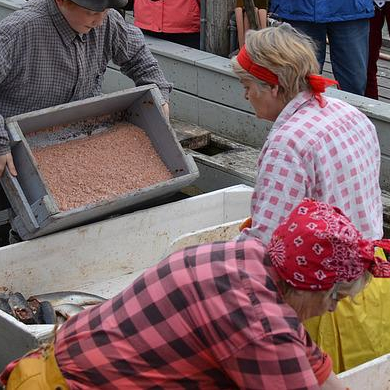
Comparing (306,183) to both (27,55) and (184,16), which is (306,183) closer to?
(27,55)

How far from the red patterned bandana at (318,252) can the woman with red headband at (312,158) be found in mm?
894

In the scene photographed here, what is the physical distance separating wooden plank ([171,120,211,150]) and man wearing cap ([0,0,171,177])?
5.06 ft

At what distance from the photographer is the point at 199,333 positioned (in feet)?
8.33

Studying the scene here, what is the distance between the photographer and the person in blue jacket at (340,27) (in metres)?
6.41

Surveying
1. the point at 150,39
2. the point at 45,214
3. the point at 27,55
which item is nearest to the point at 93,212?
the point at 45,214

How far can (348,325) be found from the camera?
12.4 feet

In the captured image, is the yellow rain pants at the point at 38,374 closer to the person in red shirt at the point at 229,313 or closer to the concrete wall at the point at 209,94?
A: the person in red shirt at the point at 229,313

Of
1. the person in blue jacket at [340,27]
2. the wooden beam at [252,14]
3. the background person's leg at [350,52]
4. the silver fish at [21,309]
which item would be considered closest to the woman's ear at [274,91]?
the silver fish at [21,309]

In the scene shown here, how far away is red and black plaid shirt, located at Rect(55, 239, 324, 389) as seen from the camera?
8.22 ft

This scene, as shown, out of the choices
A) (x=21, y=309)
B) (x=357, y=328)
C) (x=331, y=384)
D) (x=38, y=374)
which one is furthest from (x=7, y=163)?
(x=331, y=384)

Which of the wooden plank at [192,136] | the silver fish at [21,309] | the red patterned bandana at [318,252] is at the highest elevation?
the red patterned bandana at [318,252]

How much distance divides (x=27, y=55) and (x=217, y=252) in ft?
8.07

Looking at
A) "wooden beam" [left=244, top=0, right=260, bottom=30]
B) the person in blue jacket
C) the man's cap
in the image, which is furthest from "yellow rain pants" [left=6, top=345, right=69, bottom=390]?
"wooden beam" [left=244, top=0, right=260, bottom=30]

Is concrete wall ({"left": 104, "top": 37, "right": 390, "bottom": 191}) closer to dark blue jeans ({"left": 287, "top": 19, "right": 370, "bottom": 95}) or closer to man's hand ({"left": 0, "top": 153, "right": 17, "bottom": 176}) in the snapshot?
dark blue jeans ({"left": 287, "top": 19, "right": 370, "bottom": 95})
